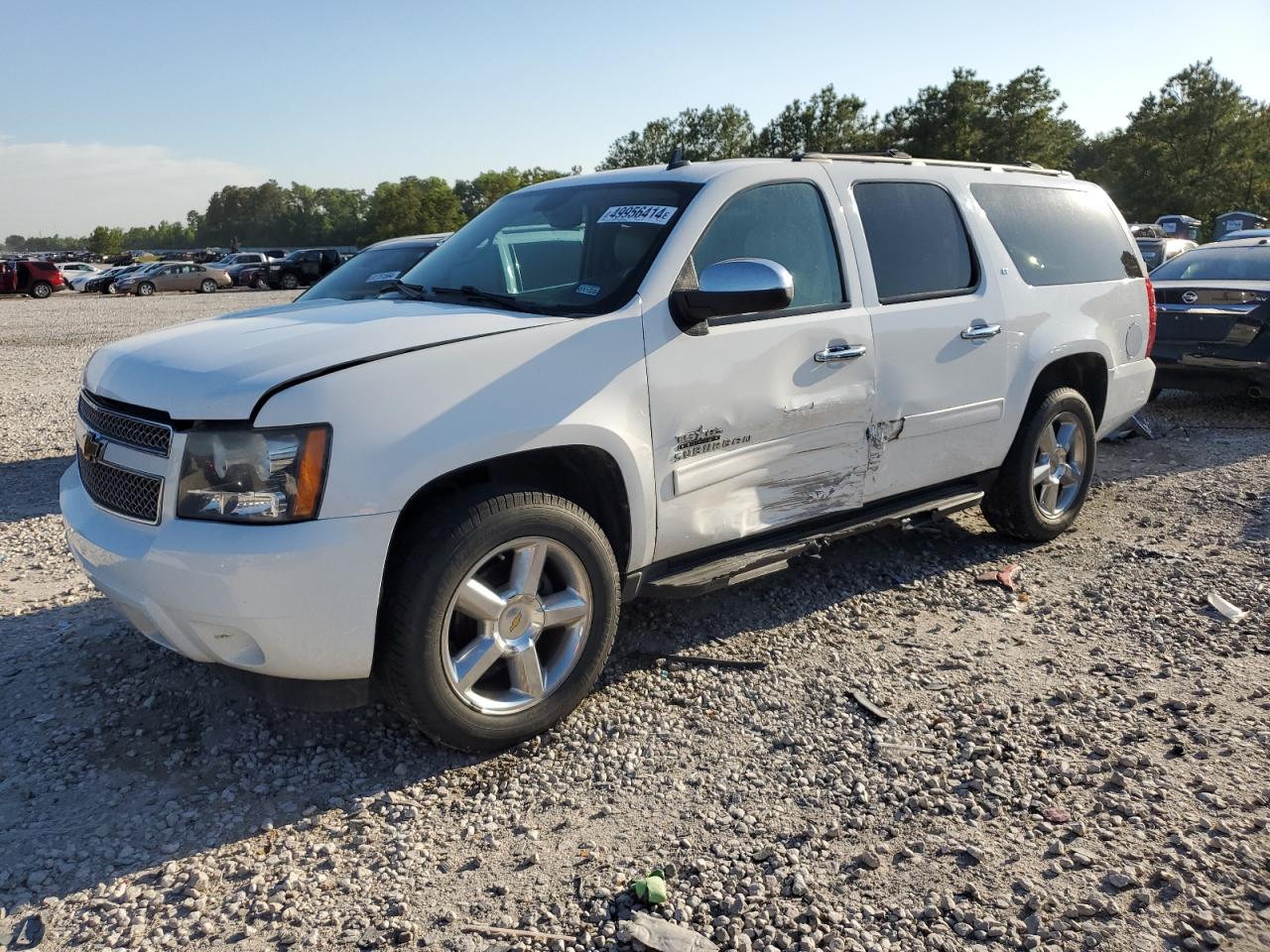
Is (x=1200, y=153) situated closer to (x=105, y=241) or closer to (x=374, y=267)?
(x=374, y=267)

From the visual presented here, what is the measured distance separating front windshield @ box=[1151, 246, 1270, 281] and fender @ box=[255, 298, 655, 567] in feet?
26.5

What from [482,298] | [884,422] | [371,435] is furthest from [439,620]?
[884,422]

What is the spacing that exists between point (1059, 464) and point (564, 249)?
10.2 feet

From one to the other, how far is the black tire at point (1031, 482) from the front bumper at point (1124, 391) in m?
0.17

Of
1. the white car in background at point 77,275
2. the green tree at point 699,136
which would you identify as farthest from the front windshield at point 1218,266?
the green tree at point 699,136

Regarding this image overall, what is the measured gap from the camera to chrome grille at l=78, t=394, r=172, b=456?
3.01 m

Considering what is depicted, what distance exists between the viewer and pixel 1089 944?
244 centimetres

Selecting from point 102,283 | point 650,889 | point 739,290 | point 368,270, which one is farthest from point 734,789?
point 102,283

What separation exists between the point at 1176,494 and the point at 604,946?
5521mm

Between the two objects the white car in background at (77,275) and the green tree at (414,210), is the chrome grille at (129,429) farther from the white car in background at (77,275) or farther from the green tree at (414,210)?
the green tree at (414,210)

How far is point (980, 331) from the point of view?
4.74 metres

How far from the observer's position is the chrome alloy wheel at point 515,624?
3191 mm

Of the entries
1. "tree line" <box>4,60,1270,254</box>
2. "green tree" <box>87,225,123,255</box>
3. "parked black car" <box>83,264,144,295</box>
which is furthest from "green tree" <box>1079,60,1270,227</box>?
"green tree" <box>87,225,123,255</box>

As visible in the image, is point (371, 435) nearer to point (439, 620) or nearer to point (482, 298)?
point (439, 620)
